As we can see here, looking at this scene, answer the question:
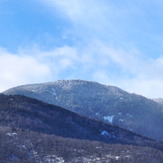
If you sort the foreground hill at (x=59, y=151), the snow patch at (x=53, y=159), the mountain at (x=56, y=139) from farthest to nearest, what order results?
1. the mountain at (x=56, y=139)
2. the foreground hill at (x=59, y=151)
3. the snow patch at (x=53, y=159)

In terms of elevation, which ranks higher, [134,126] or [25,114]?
[134,126]

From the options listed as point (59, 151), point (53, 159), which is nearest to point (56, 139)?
point (59, 151)

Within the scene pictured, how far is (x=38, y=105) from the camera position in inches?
2729

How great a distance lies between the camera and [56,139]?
4681 centimetres

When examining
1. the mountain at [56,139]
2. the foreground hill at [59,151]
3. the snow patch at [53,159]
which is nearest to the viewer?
the snow patch at [53,159]

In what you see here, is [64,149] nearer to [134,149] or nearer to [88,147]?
[88,147]

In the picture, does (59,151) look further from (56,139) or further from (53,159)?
(56,139)

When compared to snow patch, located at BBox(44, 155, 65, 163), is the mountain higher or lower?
higher

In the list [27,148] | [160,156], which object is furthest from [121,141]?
[27,148]

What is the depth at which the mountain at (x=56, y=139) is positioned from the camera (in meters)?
39.9

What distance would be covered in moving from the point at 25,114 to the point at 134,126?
140805 millimetres

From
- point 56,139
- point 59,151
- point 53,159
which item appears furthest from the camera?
point 56,139

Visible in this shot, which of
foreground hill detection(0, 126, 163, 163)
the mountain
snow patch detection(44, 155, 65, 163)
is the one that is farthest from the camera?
the mountain

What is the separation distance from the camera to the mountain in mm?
39938
